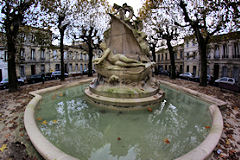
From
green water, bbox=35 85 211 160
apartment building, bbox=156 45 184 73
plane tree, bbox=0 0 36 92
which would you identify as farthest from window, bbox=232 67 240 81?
plane tree, bbox=0 0 36 92

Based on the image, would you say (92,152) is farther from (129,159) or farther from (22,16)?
(22,16)

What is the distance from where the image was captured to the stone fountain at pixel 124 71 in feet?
17.3

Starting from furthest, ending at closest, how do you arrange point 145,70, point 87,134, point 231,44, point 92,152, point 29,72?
point 29,72
point 231,44
point 145,70
point 87,134
point 92,152

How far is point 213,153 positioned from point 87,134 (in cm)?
286

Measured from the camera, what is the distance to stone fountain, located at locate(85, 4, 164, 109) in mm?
5258

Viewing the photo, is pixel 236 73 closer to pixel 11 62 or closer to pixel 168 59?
pixel 168 59

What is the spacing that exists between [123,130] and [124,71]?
9.03 ft

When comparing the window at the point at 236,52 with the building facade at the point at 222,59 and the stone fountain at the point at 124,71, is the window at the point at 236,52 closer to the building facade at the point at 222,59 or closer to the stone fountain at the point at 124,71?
the building facade at the point at 222,59

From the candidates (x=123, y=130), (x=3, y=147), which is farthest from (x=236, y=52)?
(x=3, y=147)

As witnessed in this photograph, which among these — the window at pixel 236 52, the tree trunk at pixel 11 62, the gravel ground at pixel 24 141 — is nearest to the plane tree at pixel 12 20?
the tree trunk at pixel 11 62

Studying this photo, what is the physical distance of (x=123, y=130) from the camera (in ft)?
11.7

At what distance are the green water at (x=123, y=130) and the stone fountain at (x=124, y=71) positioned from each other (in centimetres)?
53

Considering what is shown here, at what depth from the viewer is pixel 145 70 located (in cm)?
591

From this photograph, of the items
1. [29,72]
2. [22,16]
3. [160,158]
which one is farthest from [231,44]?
[29,72]
